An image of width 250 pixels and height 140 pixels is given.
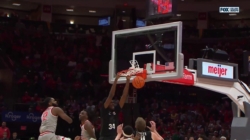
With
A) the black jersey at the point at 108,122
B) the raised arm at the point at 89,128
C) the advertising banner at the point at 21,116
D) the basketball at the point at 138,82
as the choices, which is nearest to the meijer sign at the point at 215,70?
the basketball at the point at 138,82

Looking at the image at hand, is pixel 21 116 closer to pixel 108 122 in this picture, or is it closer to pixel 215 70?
pixel 108 122

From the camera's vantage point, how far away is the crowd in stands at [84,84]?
2081 centimetres

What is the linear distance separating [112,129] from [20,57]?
17.2 m

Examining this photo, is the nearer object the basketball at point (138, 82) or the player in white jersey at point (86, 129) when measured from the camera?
the basketball at point (138, 82)

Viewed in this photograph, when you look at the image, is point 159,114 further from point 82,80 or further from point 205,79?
point 205,79

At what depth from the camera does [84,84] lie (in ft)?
79.5

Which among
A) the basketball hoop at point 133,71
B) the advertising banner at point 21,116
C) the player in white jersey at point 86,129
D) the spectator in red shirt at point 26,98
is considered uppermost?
the basketball hoop at point 133,71

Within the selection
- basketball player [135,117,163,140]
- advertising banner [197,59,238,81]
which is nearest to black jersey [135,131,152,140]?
basketball player [135,117,163,140]

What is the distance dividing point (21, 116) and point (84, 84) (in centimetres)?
511

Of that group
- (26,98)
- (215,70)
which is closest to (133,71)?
(215,70)

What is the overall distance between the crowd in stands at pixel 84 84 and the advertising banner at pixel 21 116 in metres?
0.33

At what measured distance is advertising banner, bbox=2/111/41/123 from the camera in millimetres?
19531

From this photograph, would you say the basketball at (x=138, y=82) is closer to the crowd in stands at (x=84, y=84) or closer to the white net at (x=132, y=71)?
the white net at (x=132, y=71)

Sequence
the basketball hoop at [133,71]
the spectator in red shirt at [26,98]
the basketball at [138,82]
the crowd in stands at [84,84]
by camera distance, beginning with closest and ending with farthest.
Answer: the basketball at [138,82] < the basketball hoop at [133,71] < the crowd in stands at [84,84] < the spectator in red shirt at [26,98]
